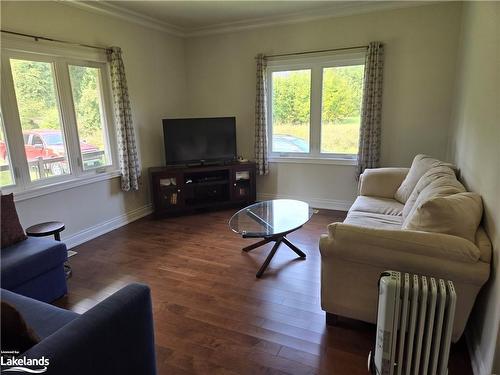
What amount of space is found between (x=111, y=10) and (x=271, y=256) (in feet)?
11.2

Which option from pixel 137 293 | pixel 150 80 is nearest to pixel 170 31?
pixel 150 80

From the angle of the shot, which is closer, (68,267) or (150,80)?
(68,267)

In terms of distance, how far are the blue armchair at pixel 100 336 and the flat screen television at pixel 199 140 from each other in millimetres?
3058

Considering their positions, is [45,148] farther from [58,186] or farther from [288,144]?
[288,144]

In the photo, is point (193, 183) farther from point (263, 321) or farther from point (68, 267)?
point (263, 321)

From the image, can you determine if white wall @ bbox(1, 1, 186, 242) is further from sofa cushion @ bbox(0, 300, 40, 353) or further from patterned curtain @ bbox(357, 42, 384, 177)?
patterned curtain @ bbox(357, 42, 384, 177)

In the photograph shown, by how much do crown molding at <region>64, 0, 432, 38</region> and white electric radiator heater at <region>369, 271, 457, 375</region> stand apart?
3578mm

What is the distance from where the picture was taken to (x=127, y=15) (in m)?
3.95

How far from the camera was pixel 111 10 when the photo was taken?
3.72m

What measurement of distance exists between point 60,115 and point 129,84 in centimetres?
107

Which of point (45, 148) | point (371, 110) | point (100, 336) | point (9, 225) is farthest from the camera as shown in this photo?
point (371, 110)

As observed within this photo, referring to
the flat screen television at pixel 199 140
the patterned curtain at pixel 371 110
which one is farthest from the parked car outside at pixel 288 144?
the patterned curtain at pixel 371 110

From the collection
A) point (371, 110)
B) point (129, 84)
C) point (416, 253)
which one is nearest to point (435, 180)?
point (416, 253)

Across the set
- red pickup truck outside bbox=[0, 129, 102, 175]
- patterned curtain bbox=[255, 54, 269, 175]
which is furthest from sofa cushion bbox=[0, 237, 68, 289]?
patterned curtain bbox=[255, 54, 269, 175]
